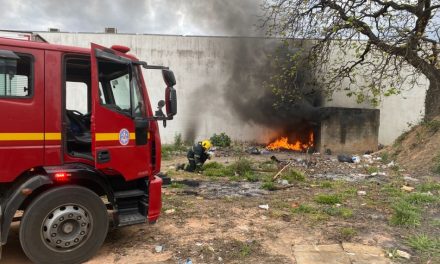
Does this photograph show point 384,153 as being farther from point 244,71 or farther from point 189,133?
point 189,133

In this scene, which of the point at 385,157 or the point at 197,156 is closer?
the point at 197,156

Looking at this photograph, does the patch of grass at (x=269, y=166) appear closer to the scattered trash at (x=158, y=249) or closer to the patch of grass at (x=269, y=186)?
the patch of grass at (x=269, y=186)

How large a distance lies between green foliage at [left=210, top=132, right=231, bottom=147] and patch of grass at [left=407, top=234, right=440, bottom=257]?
12460 millimetres

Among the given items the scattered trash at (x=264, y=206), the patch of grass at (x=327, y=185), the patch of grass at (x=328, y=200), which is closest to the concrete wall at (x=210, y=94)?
the patch of grass at (x=327, y=185)

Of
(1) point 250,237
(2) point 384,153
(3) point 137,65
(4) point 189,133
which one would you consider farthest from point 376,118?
(3) point 137,65

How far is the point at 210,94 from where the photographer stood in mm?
18188

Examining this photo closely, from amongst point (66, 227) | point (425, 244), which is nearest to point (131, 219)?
point (66, 227)

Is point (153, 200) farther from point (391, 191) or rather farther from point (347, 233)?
point (391, 191)

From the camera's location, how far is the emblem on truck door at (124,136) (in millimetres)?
4477

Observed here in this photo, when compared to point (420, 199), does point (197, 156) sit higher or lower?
higher

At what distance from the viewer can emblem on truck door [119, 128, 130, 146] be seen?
176 inches

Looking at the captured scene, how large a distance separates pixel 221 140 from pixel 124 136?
511 inches

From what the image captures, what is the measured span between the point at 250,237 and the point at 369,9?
9.27 m

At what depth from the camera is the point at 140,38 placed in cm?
1781
